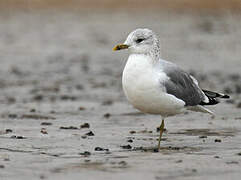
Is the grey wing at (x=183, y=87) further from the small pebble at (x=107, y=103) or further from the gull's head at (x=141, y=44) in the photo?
the small pebble at (x=107, y=103)

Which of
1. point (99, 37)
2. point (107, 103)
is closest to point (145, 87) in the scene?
point (107, 103)

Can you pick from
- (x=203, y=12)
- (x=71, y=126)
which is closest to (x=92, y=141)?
(x=71, y=126)

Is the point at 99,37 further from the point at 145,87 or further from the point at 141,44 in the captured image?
the point at 145,87

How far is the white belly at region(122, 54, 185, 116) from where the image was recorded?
725 cm

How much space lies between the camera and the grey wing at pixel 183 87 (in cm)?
759

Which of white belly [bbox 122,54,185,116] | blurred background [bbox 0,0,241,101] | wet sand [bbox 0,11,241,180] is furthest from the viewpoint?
blurred background [bbox 0,0,241,101]

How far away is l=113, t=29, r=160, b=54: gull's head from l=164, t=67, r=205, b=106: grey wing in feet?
1.08

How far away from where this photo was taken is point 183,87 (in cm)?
793

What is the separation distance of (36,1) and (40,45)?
7.62 m

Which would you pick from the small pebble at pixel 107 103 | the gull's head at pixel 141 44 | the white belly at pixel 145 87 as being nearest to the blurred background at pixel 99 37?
the small pebble at pixel 107 103

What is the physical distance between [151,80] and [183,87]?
31.1 inches

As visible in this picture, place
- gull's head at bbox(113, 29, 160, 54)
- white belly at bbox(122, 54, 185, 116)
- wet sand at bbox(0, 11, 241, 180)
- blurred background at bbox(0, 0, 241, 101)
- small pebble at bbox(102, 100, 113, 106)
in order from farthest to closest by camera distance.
Result: 1. blurred background at bbox(0, 0, 241, 101)
2. small pebble at bbox(102, 100, 113, 106)
3. gull's head at bbox(113, 29, 160, 54)
4. white belly at bbox(122, 54, 185, 116)
5. wet sand at bbox(0, 11, 241, 180)

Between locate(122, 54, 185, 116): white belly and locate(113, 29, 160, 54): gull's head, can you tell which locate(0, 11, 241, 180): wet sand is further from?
locate(113, 29, 160, 54): gull's head

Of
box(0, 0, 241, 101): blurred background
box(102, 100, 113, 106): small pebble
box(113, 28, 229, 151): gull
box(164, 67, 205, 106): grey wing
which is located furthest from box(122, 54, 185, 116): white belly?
box(0, 0, 241, 101): blurred background
